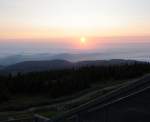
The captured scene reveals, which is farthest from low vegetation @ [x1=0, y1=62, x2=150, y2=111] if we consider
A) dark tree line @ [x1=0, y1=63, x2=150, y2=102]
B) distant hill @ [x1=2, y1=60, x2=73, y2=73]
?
distant hill @ [x1=2, y1=60, x2=73, y2=73]

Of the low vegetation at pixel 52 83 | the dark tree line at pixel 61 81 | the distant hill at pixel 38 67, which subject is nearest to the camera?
the low vegetation at pixel 52 83

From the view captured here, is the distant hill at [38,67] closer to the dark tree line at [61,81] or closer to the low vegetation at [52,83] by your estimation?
the dark tree line at [61,81]

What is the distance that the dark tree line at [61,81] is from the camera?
96.4ft

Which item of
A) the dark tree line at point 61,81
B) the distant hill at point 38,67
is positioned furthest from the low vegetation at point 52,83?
the distant hill at point 38,67

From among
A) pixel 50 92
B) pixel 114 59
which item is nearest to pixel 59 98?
pixel 50 92

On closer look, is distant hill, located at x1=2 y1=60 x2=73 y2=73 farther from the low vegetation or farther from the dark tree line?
the low vegetation

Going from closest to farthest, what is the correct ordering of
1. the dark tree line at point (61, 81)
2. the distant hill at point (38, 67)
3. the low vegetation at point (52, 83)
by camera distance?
1. the low vegetation at point (52, 83)
2. the dark tree line at point (61, 81)
3. the distant hill at point (38, 67)

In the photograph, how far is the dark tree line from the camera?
96.4 feet

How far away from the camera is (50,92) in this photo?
29203mm

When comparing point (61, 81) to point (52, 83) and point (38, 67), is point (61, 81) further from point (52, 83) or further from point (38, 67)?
point (38, 67)

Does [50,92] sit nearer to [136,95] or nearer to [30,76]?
[30,76]

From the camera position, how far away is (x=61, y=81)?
103 ft

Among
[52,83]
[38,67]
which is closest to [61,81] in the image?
[52,83]

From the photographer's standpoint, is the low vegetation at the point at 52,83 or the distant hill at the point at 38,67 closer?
the low vegetation at the point at 52,83
